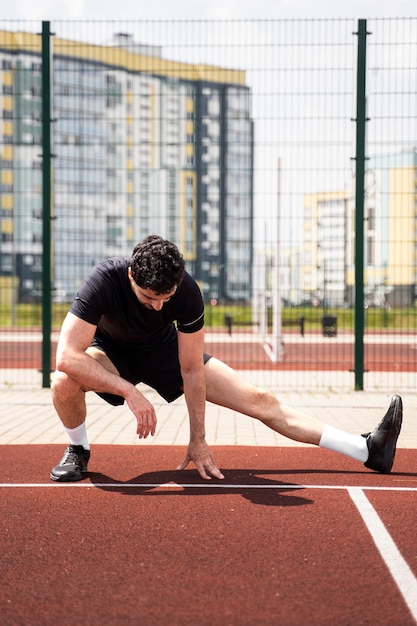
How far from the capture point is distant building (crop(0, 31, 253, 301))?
9.38 m

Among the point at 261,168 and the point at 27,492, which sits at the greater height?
the point at 261,168

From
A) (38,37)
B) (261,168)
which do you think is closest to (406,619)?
(261,168)

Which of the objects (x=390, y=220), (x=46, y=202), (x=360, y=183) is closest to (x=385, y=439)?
(x=360, y=183)

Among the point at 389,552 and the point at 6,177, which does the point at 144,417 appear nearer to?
the point at 389,552

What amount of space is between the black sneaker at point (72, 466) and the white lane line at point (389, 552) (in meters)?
1.55

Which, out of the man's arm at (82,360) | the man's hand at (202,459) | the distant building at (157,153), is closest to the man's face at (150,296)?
the man's arm at (82,360)

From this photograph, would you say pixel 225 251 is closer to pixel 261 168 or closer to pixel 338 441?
pixel 261 168

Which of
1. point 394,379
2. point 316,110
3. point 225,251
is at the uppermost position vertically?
point 316,110

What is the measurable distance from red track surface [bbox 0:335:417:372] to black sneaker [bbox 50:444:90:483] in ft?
22.7

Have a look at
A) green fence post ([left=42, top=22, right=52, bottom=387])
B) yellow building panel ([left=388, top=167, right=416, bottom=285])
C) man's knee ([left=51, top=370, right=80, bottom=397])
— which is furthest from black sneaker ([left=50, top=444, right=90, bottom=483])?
yellow building panel ([left=388, top=167, right=416, bottom=285])

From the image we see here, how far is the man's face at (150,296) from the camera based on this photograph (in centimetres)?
421

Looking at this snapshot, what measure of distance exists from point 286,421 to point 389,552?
1.46m

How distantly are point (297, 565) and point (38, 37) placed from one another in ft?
23.9

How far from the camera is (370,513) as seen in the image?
13.8ft
